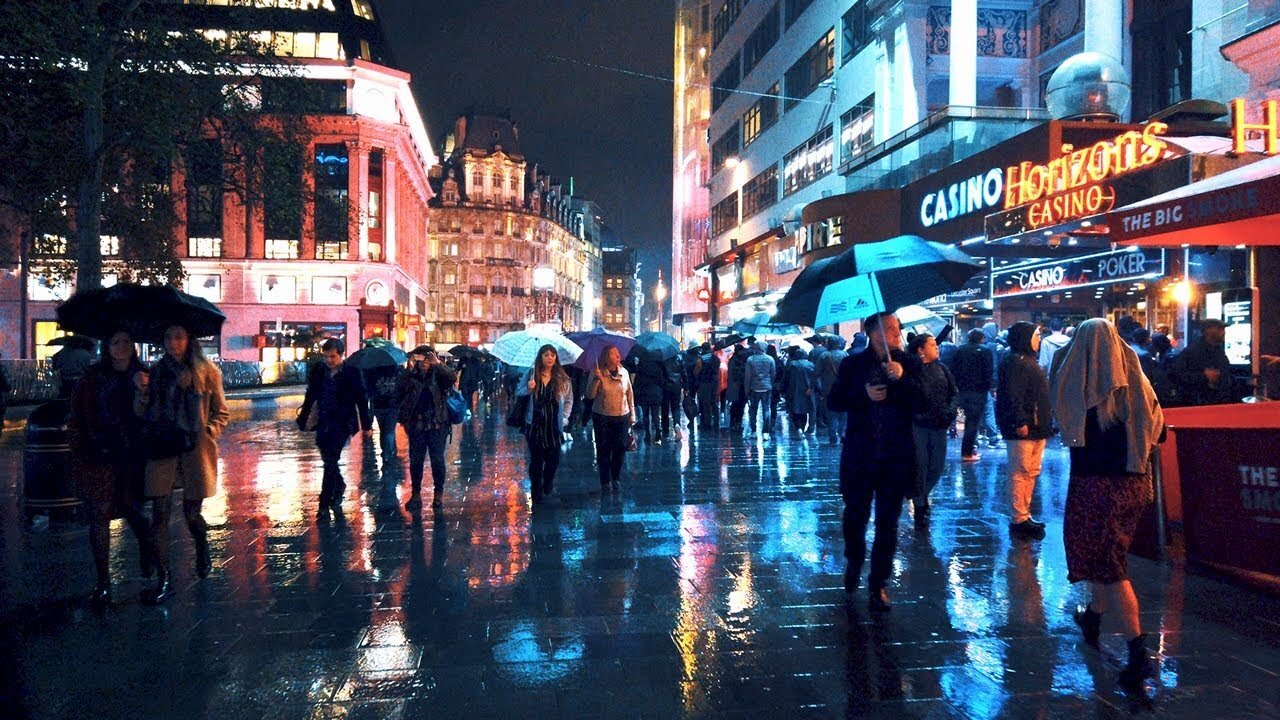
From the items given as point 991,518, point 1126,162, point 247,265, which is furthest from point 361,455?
point 247,265

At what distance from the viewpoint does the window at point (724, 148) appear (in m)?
45.8

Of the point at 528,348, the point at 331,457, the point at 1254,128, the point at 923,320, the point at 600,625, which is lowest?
the point at 600,625

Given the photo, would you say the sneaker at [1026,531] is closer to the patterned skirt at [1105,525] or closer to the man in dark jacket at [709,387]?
the patterned skirt at [1105,525]

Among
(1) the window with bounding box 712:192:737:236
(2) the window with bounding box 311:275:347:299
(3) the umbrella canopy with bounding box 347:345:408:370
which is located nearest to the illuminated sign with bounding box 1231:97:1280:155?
(3) the umbrella canopy with bounding box 347:345:408:370

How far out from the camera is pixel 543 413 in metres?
9.20

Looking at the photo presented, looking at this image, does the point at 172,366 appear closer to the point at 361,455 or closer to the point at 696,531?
the point at 696,531

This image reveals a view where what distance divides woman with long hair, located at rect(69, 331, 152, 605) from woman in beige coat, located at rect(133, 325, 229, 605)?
9cm

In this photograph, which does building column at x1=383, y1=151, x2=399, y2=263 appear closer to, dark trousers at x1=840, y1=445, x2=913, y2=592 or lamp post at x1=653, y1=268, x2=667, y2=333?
lamp post at x1=653, y1=268, x2=667, y2=333

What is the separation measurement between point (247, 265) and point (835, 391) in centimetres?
6192

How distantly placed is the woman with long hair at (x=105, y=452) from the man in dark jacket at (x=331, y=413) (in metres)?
2.92

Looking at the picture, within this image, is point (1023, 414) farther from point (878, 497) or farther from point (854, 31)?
point (854, 31)

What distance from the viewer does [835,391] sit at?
5.45 meters

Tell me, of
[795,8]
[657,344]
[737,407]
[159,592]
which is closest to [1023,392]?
[159,592]

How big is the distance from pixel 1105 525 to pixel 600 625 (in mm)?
2783
